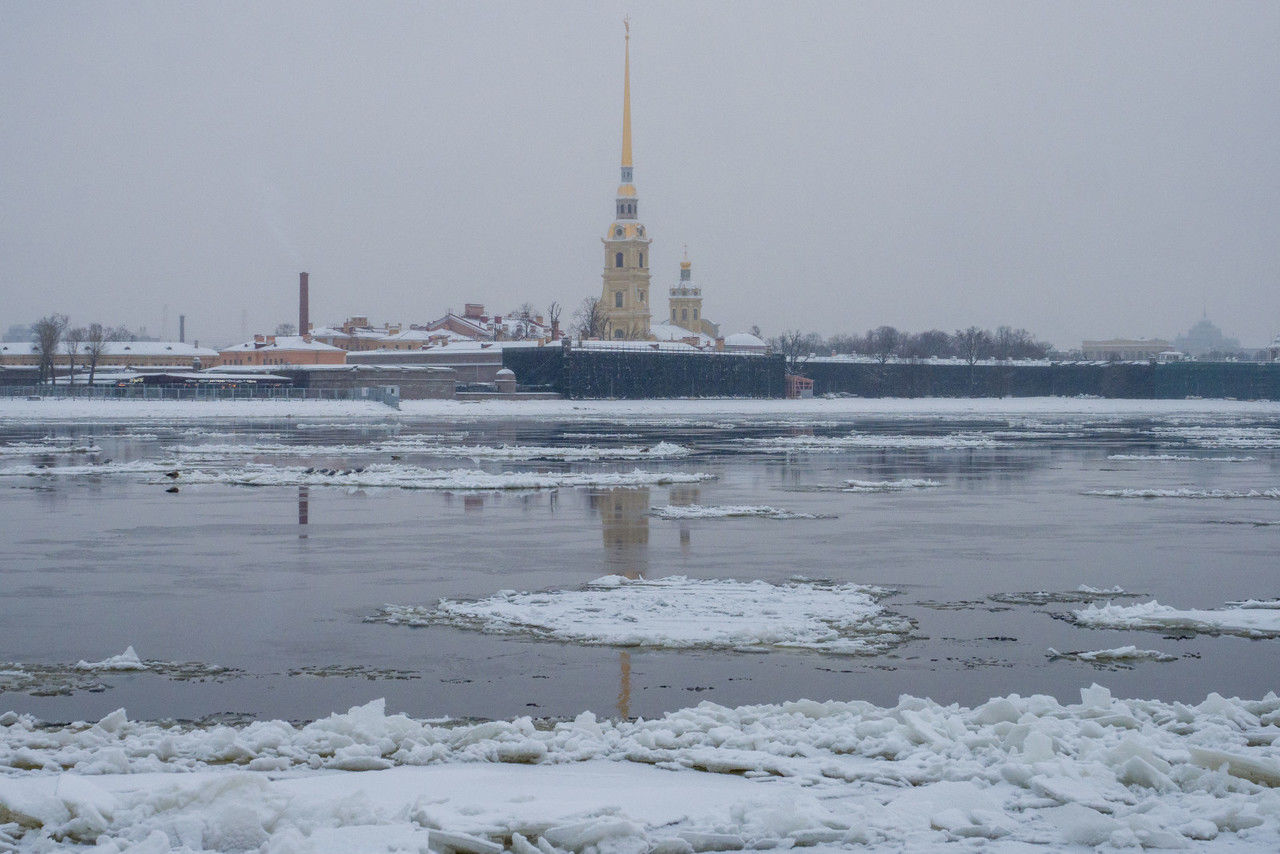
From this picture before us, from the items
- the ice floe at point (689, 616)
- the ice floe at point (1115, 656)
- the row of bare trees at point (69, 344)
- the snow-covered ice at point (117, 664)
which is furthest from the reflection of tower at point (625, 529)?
the row of bare trees at point (69, 344)

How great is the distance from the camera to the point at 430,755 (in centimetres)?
721

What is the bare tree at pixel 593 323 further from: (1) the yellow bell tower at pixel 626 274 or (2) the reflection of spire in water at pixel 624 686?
(2) the reflection of spire in water at pixel 624 686

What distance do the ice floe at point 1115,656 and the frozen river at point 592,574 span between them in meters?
0.07

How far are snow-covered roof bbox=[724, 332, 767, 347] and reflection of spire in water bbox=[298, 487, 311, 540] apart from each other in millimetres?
129676

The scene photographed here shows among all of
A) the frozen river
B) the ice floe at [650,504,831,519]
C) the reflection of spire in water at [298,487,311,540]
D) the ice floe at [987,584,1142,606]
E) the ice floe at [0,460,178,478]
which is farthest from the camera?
the ice floe at [0,460,178,478]

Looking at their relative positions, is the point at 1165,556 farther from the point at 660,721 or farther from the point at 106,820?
the point at 106,820

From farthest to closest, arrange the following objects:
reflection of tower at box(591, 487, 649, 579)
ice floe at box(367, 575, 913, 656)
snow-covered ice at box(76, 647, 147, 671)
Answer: reflection of tower at box(591, 487, 649, 579), ice floe at box(367, 575, 913, 656), snow-covered ice at box(76, 647, 147, 671)

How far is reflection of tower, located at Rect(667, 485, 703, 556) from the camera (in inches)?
707

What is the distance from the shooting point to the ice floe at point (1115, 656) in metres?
10.2

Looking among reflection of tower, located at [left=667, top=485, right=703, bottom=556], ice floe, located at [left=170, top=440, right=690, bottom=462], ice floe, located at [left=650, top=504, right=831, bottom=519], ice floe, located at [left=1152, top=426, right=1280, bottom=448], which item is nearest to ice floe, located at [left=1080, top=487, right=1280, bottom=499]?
ice floe, located at [left=650, top=504, right=831, bottom=519]

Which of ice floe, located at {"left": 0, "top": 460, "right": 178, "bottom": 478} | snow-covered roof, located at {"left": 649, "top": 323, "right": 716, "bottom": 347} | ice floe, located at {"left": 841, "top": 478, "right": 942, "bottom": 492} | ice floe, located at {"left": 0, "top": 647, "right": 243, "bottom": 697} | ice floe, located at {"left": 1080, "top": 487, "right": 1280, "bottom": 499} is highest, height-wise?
snow-covered roof, located at {"left": 649, "top": 323, "right": 716, "bottom": 347}

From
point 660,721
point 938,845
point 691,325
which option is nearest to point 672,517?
point 660,721

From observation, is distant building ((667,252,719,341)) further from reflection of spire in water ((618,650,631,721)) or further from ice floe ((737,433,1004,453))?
reflection of spire in water ((618,650,631,721))

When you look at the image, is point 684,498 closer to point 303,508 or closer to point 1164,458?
point 303,508
